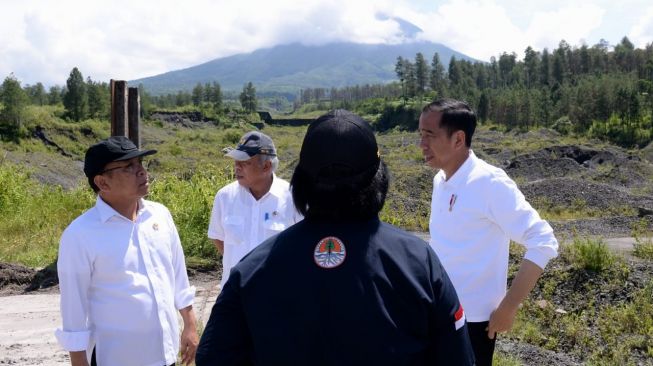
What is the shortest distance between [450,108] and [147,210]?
1360mm

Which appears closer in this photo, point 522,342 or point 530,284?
point 530,284

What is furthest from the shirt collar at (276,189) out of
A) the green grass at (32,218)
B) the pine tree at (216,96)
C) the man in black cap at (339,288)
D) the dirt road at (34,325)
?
the pine tree at (216,96)

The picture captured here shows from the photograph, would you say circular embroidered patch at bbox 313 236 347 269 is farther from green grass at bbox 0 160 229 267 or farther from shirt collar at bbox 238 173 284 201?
green grass at bbox 0 160 229 267

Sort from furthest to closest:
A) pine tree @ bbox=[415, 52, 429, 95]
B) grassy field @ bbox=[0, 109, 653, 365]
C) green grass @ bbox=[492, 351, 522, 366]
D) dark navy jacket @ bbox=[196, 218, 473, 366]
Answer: pine tree @ bbox=[415, 52, 429, 95], grassy field @ bbox=[0, 109, 653, 365], green grass @ bbox=[492, 351, 522, 366], dark navy jacket @ bbox=[196, 218, 473, 366]

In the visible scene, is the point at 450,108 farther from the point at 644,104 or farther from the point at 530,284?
the point at 644,104

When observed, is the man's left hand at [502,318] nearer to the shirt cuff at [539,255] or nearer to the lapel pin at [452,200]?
the shirt cuff at [539,255]

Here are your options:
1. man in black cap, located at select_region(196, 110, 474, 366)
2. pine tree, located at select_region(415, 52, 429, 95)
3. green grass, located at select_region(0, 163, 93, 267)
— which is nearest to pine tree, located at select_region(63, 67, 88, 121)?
pine tree, located at select_region(415, 52, 429, 95)

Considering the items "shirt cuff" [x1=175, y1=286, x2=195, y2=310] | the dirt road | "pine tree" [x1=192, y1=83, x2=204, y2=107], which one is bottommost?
the dirt road

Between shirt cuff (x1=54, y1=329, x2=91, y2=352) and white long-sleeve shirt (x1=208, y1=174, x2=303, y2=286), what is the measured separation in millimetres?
823

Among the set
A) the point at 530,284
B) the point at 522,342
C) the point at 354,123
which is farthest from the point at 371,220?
the point at 522,342

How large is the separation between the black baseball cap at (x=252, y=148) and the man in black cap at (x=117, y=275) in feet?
1.71

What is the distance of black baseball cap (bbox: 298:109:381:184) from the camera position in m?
1.43

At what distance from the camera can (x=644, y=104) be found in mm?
46938

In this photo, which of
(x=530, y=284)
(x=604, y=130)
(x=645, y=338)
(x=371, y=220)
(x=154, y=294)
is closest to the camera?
(x=371, y=220)
